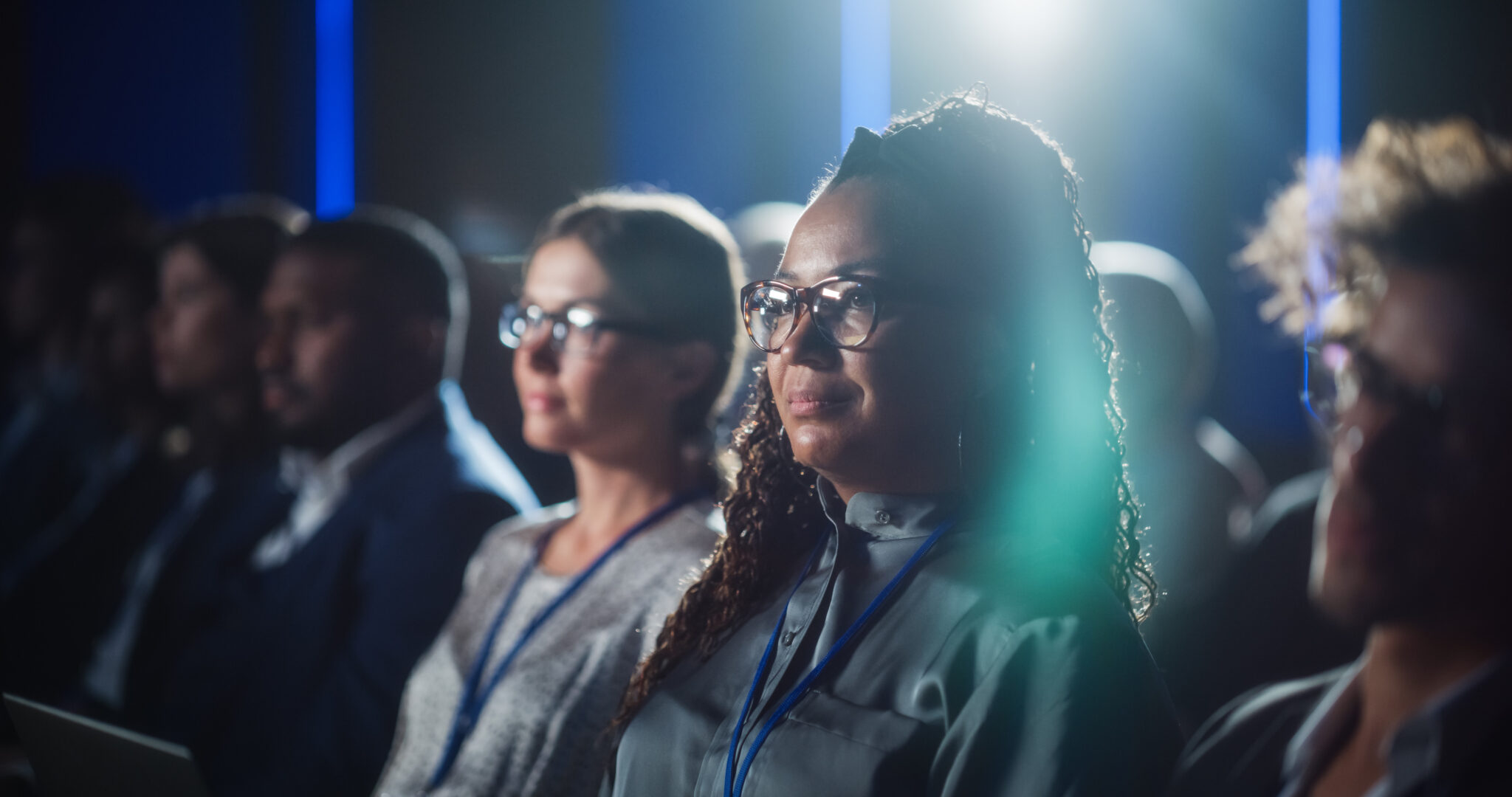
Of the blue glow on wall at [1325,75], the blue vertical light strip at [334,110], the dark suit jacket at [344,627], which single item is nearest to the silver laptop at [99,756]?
the dark suit jacket at [344,627]

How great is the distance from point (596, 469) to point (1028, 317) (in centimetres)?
90

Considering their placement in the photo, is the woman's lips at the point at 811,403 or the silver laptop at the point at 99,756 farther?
the silver laptop at the point at 99,756

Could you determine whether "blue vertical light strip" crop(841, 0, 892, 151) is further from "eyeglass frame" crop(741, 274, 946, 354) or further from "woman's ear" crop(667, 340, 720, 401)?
"eyeglass frame" crop(741, 274, 946, 354)

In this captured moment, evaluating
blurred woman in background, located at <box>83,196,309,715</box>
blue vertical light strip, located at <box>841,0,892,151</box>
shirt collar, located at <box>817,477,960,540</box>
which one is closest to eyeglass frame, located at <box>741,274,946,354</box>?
shirt collar, located at <box>817,477,960,540</box>

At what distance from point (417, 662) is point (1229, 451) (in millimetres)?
2347

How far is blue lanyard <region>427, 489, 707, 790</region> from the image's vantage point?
1694mm

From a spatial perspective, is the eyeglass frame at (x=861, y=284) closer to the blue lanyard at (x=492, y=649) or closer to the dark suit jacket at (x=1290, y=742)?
the dark suit jacket at (x=1290, y=742)

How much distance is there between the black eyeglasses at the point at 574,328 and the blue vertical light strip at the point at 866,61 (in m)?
0.54

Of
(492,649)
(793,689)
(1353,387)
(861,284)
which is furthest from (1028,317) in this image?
(492,649)

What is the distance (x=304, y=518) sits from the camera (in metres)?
2.54

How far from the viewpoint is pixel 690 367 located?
179 cm

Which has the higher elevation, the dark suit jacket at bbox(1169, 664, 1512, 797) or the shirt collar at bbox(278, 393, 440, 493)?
the dark suit jacket at bbox(1169, 664, 1512, 797)

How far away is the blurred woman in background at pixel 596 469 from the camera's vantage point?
1657 mm

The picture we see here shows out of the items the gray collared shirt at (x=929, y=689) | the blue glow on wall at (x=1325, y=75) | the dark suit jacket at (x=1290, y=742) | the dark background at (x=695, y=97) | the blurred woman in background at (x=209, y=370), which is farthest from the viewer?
the blurred woman in background at (x=209, y=370)
